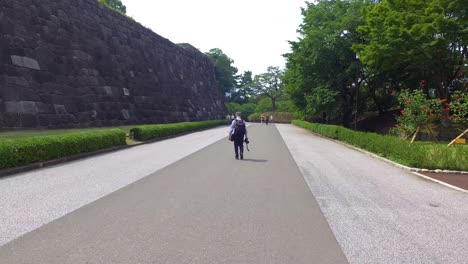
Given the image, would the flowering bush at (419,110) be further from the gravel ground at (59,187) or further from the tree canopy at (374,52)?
the gravel ground at (59,187)

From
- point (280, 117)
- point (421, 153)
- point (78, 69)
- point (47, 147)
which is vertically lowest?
point (280, 117)

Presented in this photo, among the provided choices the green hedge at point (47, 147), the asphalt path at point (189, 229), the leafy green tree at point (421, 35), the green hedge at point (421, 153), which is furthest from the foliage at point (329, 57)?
the asphalt path at point (189, 229)

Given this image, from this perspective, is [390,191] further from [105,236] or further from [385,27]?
[385,27]

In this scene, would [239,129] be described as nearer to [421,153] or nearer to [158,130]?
[421,153]

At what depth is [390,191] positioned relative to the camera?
28.0ft

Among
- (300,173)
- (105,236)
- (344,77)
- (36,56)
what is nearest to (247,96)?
(344,77)

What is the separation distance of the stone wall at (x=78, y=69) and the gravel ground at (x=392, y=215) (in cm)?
1333

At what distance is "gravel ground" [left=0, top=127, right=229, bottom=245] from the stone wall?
6323 mm

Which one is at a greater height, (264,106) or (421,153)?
(264,106)

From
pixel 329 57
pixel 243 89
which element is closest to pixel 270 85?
pixel 243 89

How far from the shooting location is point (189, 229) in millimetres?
5246

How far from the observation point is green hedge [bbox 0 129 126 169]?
10.1 meters

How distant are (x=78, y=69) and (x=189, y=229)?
19.4m

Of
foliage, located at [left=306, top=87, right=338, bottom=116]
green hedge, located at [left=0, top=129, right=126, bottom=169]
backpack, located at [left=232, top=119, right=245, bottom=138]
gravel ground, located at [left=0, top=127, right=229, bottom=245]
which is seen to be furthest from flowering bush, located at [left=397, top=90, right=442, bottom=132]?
green hedge, located at [left=0, top=129, right=126, bottom=169]
